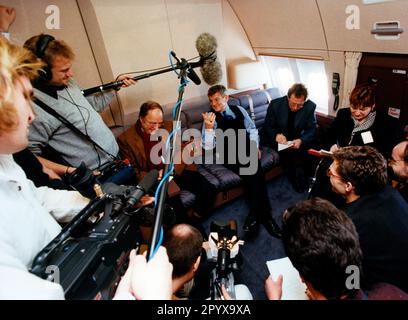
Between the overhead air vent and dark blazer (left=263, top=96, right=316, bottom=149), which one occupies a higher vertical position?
the overhead air vent

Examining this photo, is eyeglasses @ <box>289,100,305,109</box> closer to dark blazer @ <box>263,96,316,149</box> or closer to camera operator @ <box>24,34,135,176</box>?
dark blazer @ <box>263,96,316,149</box>

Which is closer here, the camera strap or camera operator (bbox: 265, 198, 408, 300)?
camera operator (bbox: 265, 198, 408, 300)

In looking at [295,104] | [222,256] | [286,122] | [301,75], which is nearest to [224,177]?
[286,122]

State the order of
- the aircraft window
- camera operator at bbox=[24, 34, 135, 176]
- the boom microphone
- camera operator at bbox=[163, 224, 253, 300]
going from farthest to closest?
the aircraft window
the boom microphone
camera operator at bbox=[24, 34, 135, 176]
camera operator at bbox=[163, 224, 253, 300]

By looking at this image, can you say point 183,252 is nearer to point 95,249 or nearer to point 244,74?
point 95,249

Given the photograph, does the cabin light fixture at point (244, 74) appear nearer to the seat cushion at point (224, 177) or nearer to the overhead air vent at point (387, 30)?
the seat cushion at point (224, 177)

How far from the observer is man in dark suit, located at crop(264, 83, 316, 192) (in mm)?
3621

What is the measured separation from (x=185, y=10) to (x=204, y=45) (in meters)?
0.87

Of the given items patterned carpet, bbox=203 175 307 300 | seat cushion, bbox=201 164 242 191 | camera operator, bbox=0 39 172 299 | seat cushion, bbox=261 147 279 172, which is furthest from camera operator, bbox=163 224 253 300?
seat cushion, bbox=261 147 279 172

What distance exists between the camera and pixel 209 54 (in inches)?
108

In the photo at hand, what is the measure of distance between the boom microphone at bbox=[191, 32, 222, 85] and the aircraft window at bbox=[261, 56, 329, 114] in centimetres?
202

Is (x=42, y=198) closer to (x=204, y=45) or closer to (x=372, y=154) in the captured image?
(x=372, y=154)

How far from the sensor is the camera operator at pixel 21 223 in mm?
691

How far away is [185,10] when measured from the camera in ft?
11.5
